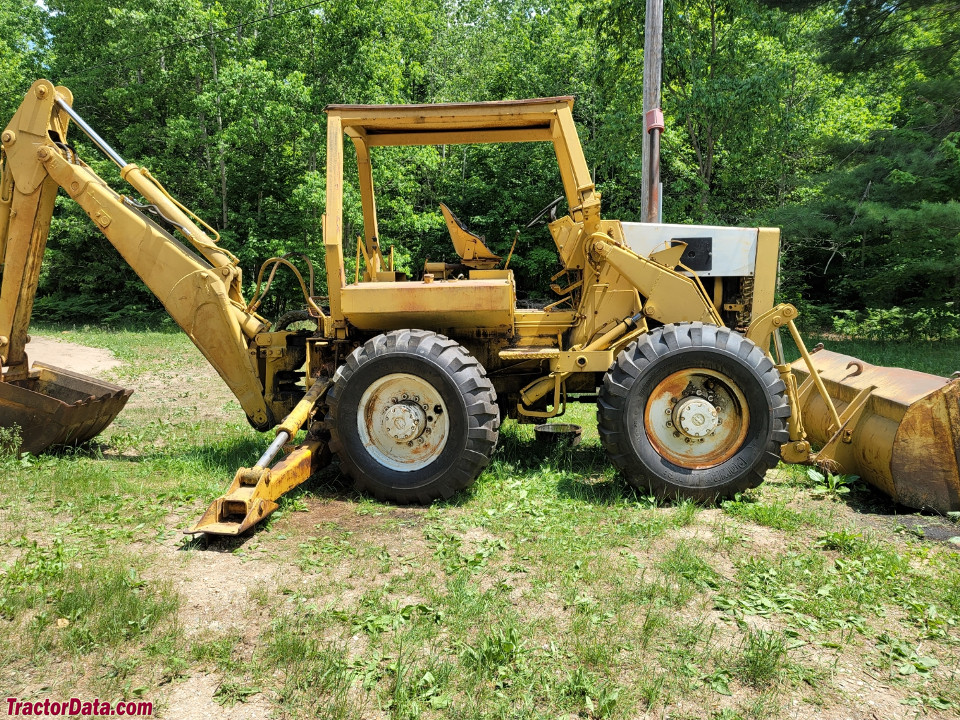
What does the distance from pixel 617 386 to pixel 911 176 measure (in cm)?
1018

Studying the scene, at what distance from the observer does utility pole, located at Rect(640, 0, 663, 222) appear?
27.4ft

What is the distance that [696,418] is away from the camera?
505 cm

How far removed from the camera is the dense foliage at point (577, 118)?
1271 cm

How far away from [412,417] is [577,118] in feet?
52.9

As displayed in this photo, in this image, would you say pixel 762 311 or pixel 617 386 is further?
pixel 762 311

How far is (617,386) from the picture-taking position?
4.99 metres

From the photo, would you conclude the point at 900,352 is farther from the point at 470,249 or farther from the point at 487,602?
the point at 487,602

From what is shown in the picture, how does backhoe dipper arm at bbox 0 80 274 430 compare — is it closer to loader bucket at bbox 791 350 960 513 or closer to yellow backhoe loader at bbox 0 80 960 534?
yellow backhoe loader at bbox 0 80 960 534

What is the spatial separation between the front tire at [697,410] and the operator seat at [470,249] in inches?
86.0

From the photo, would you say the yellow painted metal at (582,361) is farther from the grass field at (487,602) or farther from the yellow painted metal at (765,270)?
the yellow painted metal at (765,270)

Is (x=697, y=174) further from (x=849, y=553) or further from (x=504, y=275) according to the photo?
(x=849, y=553)

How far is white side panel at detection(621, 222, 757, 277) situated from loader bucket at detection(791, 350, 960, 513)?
131 cm

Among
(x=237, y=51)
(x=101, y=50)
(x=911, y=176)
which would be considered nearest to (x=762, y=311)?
(x=911, y=176)

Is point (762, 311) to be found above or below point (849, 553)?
above
